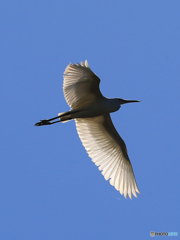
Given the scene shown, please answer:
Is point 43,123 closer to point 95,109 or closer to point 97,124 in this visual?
point 95,109

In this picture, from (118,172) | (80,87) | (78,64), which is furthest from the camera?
(118,172)

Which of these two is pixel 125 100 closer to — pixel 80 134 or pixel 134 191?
pixel 80 134

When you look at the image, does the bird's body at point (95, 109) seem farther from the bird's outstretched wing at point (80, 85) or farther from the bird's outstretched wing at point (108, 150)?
the bird's outstretched wing at point (108, 150)

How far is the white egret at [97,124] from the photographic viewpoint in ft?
42.2

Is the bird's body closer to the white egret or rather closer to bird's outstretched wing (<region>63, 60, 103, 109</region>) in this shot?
the white egret

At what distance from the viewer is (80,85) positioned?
13000mm

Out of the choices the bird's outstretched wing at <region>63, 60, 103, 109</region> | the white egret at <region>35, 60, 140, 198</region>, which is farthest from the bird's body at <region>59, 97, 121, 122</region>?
the bird's outstretched wing at <region>63, 60, 103, 109</region>

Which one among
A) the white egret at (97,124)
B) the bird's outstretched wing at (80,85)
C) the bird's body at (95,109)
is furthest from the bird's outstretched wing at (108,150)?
the bird's outstretched wing at (80,85)

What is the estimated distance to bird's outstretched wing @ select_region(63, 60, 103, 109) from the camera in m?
12.5

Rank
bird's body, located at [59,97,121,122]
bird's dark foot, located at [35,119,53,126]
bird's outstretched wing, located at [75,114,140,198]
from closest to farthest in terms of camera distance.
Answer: bird's body, located at [59,97,121,122], bird's dark foot, located at [35,119,53,126], bird's outstretched wing, located at [75,114,140,198]

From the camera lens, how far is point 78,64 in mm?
12219

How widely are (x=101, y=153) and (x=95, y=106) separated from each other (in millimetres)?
1837

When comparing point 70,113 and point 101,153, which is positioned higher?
point 70,113

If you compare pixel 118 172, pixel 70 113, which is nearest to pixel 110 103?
pixel 70 113
